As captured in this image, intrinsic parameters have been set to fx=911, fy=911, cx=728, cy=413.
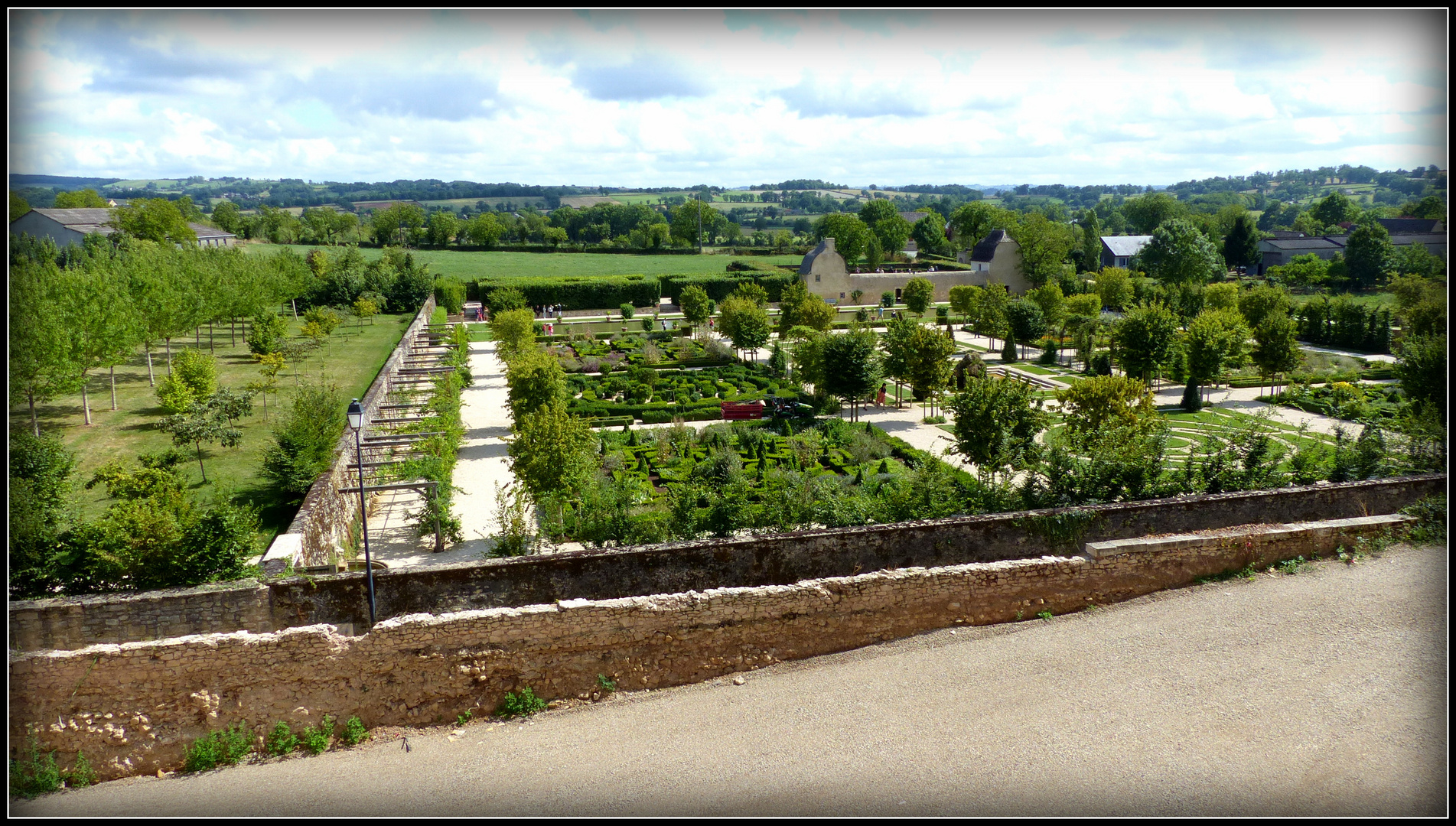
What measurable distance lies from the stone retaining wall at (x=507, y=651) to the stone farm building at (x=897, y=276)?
4724cm

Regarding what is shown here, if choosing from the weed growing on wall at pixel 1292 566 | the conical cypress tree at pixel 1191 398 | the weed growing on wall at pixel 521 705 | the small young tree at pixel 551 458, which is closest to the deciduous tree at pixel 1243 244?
the conical cypress tree at pixel 1191 398

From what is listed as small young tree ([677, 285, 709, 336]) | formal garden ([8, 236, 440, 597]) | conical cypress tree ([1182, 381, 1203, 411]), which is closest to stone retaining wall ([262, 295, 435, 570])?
formal garden ([8, 236, 440, 597])

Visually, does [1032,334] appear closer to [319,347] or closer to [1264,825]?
[319,347]

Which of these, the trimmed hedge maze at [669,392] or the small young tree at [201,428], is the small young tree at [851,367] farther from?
the small young tree at [201,428]

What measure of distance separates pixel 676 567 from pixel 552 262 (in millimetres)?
77740

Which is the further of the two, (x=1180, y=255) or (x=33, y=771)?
(x=1180, y=255)

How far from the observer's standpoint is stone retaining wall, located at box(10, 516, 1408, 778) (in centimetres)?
905

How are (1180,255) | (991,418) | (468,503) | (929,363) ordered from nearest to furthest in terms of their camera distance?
(991,418) < (468,503) < (929,363) < (1180,255)

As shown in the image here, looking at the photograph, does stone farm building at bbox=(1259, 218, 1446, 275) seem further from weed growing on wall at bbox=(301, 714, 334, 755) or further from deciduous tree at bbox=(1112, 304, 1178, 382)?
weed growing on wall at bbox=(301, 714, 334, 755)

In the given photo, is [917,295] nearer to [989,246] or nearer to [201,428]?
[989,246]

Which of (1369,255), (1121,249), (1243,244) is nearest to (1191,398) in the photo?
(1369,255)

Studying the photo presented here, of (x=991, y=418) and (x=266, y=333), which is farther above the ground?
(x=266, y=333)

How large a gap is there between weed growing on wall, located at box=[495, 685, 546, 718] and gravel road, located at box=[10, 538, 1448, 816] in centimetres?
28

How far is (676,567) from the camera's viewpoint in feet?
38.2
